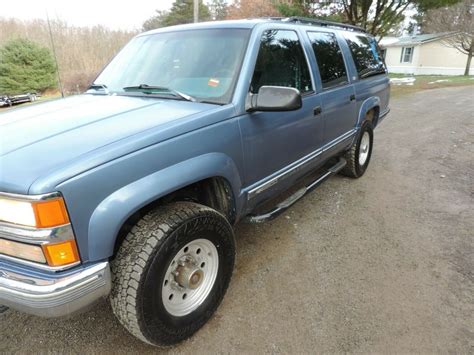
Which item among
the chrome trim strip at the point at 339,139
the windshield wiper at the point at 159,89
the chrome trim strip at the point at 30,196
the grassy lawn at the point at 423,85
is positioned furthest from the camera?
the grassy lawn at the point at 423,85

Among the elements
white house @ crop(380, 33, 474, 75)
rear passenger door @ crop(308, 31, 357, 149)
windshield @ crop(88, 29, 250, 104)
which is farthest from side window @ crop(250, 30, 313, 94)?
white house @ crop(380, 33, 474, 75)

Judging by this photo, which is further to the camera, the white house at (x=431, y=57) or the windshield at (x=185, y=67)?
the white house at (x=431, y=57)

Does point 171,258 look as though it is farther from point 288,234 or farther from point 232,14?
point 232,14

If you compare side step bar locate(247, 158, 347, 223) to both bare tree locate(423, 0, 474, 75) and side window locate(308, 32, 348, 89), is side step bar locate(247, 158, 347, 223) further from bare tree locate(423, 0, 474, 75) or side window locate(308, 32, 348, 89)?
bare tree locate(423, 0, 474, 75)

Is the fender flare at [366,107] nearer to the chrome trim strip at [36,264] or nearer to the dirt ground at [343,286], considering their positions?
the dirt ground at [343,286]

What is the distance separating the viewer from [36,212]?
1521 mm

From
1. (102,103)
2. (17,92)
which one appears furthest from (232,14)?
(102,103)

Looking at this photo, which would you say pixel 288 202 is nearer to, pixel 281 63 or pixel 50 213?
pixel 281 63

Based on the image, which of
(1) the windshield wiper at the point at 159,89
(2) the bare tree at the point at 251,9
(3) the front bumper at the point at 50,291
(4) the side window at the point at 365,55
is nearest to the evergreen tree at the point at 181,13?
(2) the bare tree at the point at 251,9

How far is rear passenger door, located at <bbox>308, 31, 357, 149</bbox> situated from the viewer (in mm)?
3422

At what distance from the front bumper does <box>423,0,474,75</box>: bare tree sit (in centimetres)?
3230

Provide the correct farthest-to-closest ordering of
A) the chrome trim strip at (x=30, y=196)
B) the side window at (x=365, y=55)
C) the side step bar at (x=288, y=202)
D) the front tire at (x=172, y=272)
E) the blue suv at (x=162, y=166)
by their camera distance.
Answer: the side window at (x=365, y=55)
the side step bar at (x=288, y=202)
the front tire at (x=172, y=272)
the blue suv at (x=162, y=166)
the chrome trim strip at (x=30, y=196)

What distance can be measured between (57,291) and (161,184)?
692 mm

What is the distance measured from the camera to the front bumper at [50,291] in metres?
1.59
